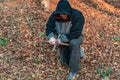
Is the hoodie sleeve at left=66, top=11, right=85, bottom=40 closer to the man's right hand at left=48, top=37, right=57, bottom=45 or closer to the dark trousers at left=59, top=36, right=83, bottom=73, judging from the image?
the dark trousers at left=59, top=36, right=83, bottom=73

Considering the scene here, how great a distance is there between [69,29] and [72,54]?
1.74ft

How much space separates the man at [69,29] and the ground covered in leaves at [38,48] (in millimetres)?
496

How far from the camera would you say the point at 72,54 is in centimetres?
722

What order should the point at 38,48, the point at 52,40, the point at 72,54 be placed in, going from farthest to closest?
the point at 38,48, the point at 72,54, the point at 52,40

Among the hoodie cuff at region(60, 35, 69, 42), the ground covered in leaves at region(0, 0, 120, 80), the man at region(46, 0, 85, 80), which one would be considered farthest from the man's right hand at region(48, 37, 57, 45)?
the ground covered in leaves at region(0, 0, 120, 80)

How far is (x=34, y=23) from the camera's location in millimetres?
9375

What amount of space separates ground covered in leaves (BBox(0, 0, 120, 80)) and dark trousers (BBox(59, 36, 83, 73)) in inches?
9.0

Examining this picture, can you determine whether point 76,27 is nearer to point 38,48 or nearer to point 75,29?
point 75,29

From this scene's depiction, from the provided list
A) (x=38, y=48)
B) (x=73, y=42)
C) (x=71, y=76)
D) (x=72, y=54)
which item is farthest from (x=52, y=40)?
(x=38, y=48)

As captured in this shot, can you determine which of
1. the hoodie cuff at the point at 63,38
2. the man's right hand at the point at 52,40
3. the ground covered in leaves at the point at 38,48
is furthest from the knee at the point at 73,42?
the ground covered in leaves at the point at 38,48

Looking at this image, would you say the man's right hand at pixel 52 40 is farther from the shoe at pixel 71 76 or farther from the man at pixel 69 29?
the shoe at pixel 71 76

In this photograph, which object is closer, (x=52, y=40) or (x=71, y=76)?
(x=52, y=40)

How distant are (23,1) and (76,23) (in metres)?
3.74

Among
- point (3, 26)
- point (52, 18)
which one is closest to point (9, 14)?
point (3, 26)
